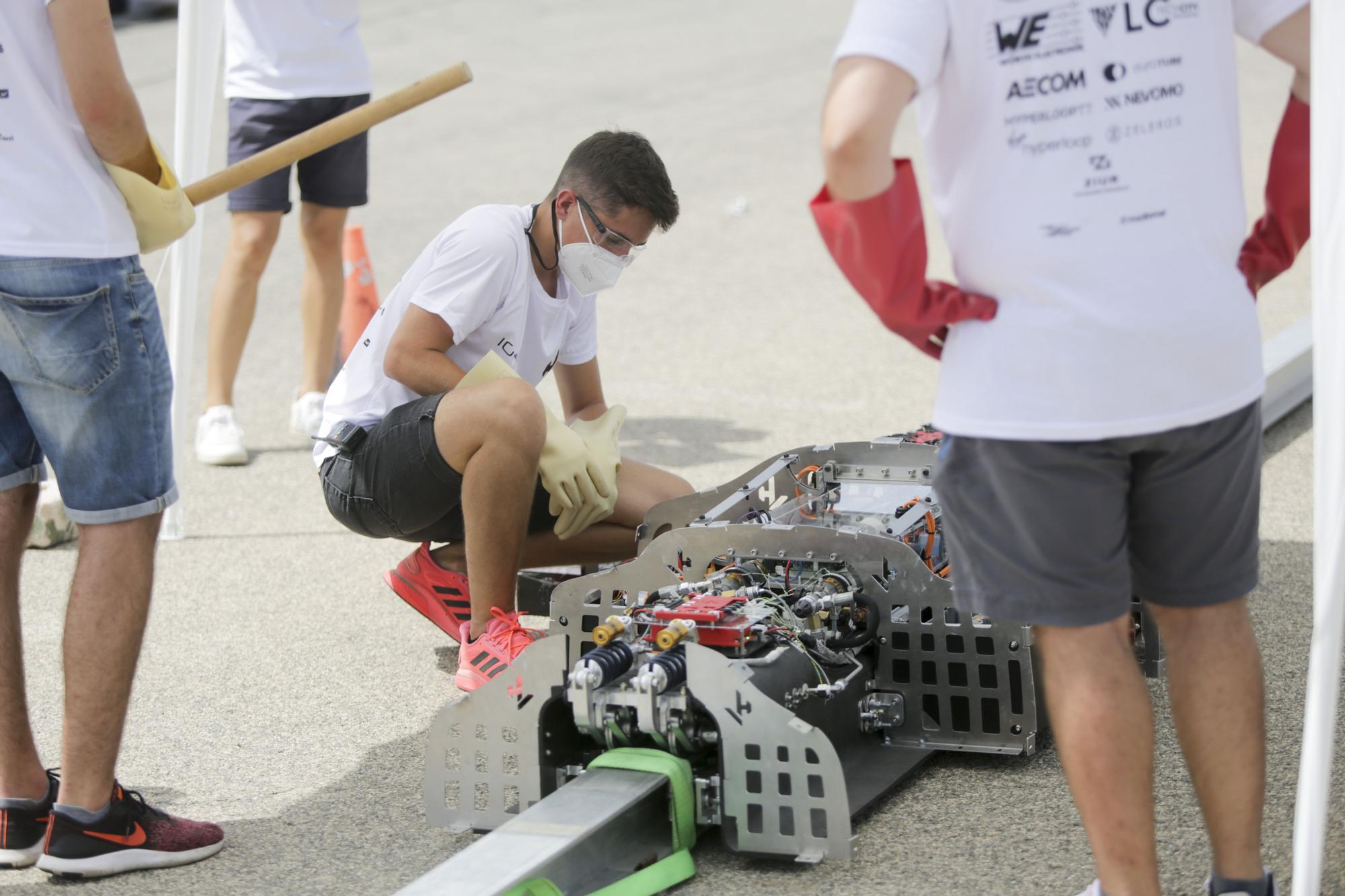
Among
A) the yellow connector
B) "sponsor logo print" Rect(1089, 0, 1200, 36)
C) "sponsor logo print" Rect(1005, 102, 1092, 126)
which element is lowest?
the yellow connector

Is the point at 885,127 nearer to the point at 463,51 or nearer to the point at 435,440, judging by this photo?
the point at 435,440

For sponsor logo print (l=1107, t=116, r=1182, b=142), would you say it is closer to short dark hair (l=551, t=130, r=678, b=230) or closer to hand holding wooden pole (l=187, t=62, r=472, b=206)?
short dark hair (l=551, t=130, r=678, b=230)

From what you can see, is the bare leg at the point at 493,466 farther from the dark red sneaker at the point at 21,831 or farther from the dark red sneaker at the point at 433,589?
the dark red sneaker at the point at 21,831

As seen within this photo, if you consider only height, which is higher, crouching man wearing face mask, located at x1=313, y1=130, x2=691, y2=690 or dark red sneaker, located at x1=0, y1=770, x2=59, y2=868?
crouching man wearing face mask, located at x1=313, y1=130, x2=691, y2=690

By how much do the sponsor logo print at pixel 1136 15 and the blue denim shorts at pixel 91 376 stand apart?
176 centimetres

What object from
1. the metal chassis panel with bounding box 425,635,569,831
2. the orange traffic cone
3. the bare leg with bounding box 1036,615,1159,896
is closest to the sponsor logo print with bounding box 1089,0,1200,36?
the bare leg with bounding box 1036,615,1159,896

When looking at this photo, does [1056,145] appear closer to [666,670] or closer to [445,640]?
[666,670]

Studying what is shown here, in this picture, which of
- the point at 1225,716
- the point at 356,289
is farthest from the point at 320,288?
the point at 1225,716

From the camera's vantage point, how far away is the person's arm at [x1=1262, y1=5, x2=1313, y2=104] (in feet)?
7.91

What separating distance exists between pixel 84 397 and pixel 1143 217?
6.14 feet

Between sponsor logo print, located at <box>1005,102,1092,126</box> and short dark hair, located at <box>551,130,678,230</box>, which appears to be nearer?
sponsor logo print, located at <box>1005,102,1092,126</box>

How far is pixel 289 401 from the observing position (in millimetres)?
7012

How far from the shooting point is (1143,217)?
2.32 meters

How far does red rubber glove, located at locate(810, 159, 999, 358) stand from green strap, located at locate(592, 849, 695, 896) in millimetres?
1134
